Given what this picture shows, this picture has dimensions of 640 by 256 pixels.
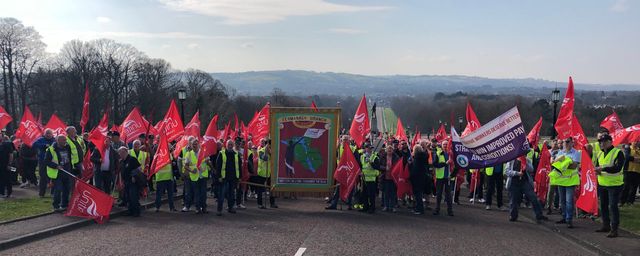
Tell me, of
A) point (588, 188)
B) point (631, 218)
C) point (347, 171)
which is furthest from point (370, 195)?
point (631, 218)

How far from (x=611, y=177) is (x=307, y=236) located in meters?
6.00

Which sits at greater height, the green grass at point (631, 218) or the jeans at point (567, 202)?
the jeans at point (567, 202)

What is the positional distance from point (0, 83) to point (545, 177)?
55341 mm

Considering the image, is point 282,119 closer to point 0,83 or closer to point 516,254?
point 516,254

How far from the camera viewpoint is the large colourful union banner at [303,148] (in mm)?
15531

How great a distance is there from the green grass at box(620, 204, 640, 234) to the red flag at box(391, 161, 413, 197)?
5142mm

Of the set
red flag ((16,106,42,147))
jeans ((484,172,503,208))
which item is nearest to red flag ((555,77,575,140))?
jeans ((484,172,503,208))

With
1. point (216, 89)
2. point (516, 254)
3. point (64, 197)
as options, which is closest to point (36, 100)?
point (216, 89)

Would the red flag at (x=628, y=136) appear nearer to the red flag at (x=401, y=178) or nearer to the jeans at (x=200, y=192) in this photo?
the red flag at (x=401, y=178)

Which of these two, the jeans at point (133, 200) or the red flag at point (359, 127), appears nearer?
the jeans at point (133, 200)

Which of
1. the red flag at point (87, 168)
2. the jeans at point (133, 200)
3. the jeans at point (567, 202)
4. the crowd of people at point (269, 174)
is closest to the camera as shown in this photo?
the jeans at point (567, 202)

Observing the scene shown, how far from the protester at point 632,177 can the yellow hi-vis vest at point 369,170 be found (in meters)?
7.63

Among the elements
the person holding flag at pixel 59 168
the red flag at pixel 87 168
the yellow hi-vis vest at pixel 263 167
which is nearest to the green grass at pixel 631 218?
the yellow hi-vis vest at pixel 263 167

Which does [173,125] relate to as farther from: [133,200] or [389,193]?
[389,193]
